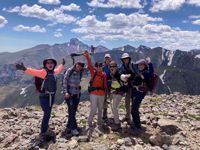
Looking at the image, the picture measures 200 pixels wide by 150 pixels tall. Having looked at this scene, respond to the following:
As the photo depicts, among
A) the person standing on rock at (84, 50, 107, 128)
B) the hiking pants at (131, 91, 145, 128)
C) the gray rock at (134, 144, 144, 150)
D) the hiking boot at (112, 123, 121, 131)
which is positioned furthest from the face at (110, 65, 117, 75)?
the gray rock at (134, 144, 144, 150)

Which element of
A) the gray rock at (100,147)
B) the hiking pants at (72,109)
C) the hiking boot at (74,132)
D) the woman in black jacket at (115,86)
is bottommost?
the gray rock at (100,147)

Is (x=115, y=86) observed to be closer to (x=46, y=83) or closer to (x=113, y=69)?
(x=113, y=69)

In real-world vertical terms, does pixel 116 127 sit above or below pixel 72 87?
below

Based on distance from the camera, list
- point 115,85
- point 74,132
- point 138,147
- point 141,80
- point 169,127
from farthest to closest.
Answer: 1. point 169,127
2. point 115,85
3. point 141,80
4. point 74,132
5. point 138,147

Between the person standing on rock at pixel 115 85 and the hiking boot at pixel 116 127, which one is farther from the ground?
the person standing on rock at pixel 115 85

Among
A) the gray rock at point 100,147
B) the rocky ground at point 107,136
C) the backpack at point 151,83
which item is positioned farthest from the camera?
the backpack at point 151,83

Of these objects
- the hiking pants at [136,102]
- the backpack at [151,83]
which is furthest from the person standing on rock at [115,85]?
the backpack at [151,83]

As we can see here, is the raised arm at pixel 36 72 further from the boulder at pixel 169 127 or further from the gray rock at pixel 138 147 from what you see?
the boulder at pixel 169 127

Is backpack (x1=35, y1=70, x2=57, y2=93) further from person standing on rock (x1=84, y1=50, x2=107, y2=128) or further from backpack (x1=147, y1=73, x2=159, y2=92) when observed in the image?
backpack (x1=147, y1=73, x2=159, y2=92)

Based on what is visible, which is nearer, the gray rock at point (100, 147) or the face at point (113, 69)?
the gray rock at point (100, 147)

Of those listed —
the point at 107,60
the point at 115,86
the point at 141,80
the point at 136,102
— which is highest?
the point at 107,60

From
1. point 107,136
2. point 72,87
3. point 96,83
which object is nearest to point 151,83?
point 96,83

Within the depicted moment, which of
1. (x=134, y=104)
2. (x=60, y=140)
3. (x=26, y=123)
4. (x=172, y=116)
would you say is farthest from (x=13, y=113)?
(x=172, y=116)

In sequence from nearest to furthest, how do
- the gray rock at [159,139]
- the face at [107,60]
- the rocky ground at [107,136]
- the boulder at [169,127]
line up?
the rocky ground at [107,136]
the gray rock at [159,139]
the boulder at [169,127]
the face at [107,60]
